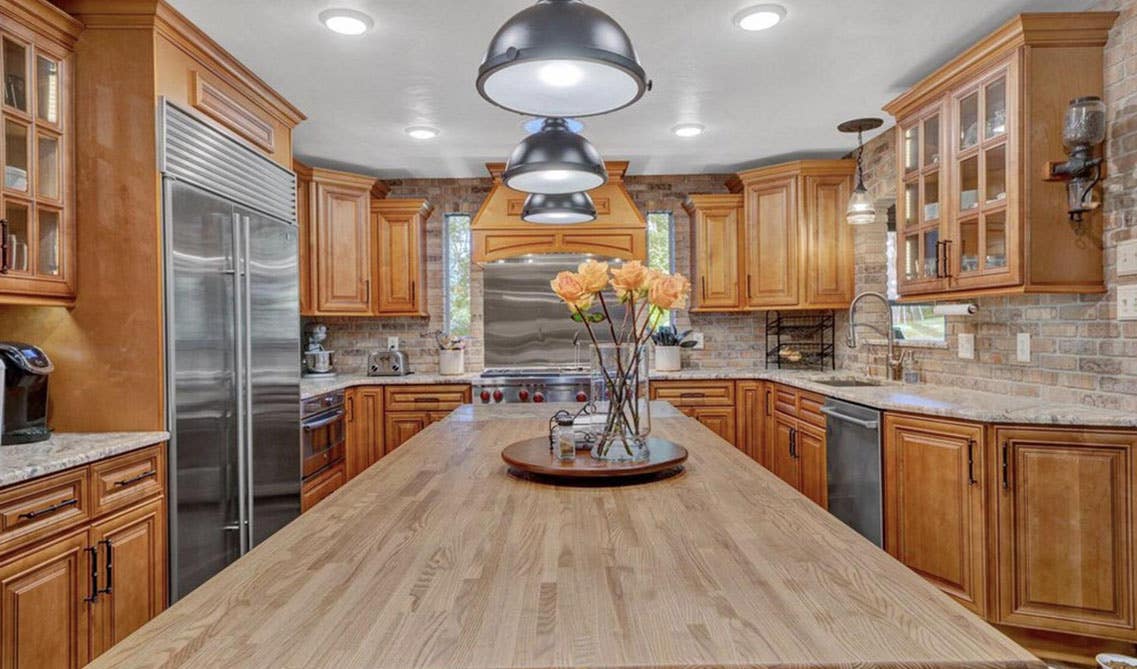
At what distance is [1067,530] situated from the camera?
229 cm

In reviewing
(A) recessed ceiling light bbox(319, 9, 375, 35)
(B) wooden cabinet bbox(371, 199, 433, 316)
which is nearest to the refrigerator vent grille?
(A) recessed ceiling light bbox(319, 9, 375, 35)

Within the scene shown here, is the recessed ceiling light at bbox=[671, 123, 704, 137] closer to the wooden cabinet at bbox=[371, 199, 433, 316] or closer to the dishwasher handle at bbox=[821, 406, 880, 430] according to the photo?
the dishwasher handle at bbox=[821, 406, 880, 430]

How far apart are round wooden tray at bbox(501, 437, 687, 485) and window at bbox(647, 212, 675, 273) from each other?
363cm

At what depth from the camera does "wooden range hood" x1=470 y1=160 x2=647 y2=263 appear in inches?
182

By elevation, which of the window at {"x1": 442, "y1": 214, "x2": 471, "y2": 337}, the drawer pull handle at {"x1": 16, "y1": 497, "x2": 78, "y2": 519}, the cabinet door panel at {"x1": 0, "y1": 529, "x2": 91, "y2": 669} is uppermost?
the window at {"x1": 442, "y1": 214, "x2": 471, "y2": 337}

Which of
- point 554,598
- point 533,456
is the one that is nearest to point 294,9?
point 533,456

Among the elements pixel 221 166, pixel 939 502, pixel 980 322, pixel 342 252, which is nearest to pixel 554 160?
pixel 221 166

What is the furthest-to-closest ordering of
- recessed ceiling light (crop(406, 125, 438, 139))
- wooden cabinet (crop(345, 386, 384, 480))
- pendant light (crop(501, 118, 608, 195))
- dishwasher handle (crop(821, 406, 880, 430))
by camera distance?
wooden cabinet (crop(345, 386, 384, 480))
recessed ceiling light (crop(406, 125, 438, 139))
dishwasher handle (crop(821, 406, 880, 430))
pendant light (crop(501, 118, 608, 195))

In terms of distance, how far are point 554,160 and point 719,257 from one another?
116 inches

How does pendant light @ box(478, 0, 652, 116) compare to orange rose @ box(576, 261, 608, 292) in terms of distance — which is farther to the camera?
orange rose @ box(576, 261, 608, 292)

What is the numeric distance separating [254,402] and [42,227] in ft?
3.32

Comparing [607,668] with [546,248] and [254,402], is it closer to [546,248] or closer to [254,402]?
[254,402]

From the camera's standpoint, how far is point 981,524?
2.45 meters

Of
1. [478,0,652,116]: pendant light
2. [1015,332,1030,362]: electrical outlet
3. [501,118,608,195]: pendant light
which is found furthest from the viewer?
[1015,332,1030,362]: electrical outlet
